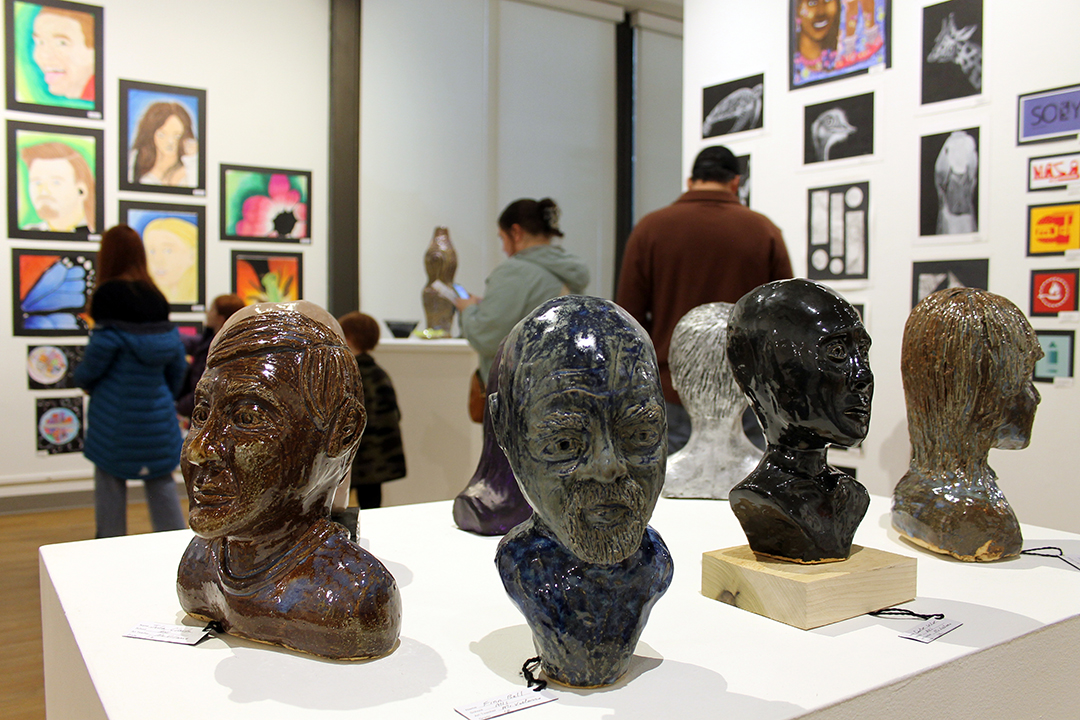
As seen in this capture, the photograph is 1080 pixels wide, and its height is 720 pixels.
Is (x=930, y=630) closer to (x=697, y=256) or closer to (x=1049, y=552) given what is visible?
(x=1049, y=552)

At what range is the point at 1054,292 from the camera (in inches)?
145

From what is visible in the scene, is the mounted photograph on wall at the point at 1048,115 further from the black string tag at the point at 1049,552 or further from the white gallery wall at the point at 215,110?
the white gallery wall at the point at 215,110

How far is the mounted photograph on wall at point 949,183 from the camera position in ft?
13.0

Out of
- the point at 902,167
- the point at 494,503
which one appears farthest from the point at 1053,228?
the point at 494,503

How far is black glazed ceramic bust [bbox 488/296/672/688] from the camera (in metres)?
1.47

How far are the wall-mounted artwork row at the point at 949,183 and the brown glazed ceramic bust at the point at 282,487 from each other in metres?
3.19

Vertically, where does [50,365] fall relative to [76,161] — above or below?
below

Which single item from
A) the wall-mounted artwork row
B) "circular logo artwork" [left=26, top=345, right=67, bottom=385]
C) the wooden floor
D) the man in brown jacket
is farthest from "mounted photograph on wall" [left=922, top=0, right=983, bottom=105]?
"circular logo artwork" [left=26, top=345, right=67, bottom=385]

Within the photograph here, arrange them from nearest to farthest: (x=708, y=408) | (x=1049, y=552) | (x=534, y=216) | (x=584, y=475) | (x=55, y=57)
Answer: (x=584, y=475) < (x=1049, y=552) < (x=708, y=408) < (x=534, y=216) < (x=55, y=57)

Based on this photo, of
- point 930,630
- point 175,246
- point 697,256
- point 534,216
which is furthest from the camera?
point 175,246

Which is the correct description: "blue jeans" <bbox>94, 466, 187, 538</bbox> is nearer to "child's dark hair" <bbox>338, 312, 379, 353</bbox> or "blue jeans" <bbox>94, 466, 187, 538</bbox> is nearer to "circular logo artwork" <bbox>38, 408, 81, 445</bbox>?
"child's dark hair" <bbox>338, 312, 379, 353</bbox>

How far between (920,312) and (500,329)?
8.06 ft

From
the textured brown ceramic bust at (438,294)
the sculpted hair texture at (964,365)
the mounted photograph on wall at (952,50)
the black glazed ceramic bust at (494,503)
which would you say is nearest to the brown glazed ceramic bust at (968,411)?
the sculpted hair texture at (964,365)

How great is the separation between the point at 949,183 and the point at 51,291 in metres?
5.63
